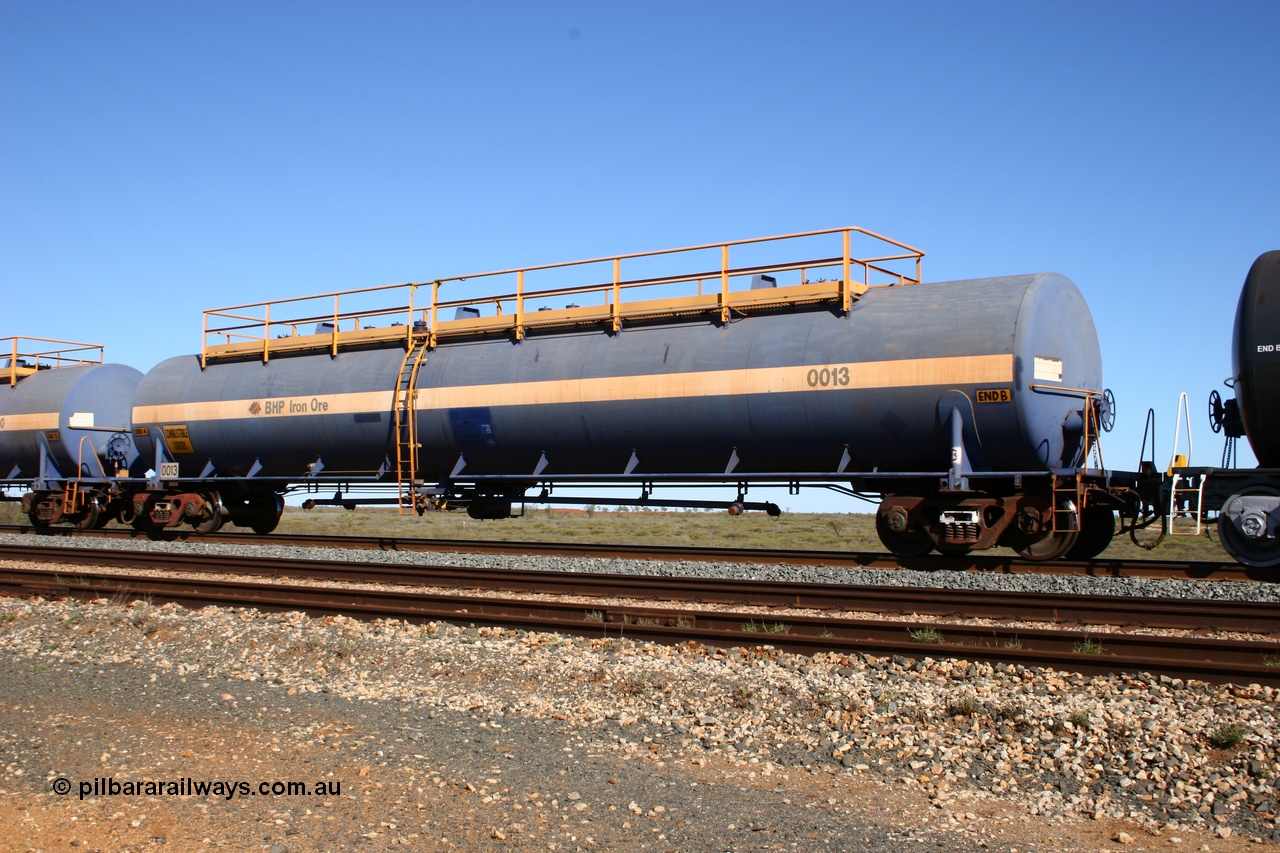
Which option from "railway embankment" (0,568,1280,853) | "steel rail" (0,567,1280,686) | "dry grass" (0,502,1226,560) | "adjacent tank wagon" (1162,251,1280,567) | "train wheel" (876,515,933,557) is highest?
"adjacent tank wagon" (1162,251,1280,567)

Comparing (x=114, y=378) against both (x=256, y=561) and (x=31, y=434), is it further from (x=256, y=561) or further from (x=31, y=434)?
(x=256, y=561)

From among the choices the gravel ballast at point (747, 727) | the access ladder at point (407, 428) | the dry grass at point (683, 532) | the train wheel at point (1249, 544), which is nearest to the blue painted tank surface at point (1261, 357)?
the train wheel at point (1249, 544)

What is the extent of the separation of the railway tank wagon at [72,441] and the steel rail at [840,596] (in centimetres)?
917

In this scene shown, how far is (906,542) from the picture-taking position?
15508 mm

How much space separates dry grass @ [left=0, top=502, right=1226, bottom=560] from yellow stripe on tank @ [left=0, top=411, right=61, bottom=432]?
7098 mm

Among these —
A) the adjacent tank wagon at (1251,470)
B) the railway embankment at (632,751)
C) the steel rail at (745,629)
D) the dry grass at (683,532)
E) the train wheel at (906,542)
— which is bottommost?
the dry grass at (683,532)

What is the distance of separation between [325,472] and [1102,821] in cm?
1749

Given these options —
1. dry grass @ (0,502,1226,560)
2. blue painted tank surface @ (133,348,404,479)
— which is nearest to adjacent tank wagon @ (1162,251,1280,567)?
dry grass @ (0,502,1226,560)

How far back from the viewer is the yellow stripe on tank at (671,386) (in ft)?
Answer: 46.6

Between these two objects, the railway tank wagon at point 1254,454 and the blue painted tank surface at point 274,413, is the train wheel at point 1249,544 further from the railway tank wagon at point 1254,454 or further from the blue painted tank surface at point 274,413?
the blue painted tank surface at point 274,413

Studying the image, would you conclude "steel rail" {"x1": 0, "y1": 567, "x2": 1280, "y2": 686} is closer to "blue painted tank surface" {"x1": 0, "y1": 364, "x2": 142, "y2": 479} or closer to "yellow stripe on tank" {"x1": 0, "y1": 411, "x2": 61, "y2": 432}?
"blue painted tank surface" {"x1": 0, "y1": 364, "x2": 142, "y2": 479}

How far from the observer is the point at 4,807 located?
5.89 m

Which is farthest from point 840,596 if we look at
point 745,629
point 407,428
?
point 407,428

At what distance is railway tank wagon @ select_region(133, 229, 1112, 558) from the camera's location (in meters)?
14.3
